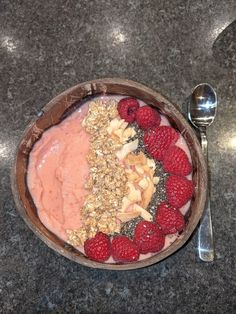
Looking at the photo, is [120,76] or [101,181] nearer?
[101,181]

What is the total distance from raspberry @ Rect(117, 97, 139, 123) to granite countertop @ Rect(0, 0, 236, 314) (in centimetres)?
11

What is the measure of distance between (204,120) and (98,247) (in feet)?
1.06

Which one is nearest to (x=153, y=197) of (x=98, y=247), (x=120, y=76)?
(x=98, y=247)

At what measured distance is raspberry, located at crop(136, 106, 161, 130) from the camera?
2.85 feet

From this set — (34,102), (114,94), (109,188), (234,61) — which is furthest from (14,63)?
(234,61)

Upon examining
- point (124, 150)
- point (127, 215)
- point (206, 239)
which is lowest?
point (206, 239)

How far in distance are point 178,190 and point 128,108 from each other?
177 millimetres

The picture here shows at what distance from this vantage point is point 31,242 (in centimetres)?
94

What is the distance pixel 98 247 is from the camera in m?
0.84

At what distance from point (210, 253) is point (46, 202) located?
0.32 metres

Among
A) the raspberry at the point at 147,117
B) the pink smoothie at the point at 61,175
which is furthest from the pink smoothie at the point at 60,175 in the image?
the raspberry at the point at 147,117

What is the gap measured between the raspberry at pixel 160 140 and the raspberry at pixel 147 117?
0.04 feet

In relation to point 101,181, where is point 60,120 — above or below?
above

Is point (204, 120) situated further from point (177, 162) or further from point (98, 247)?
point (98, 247)
